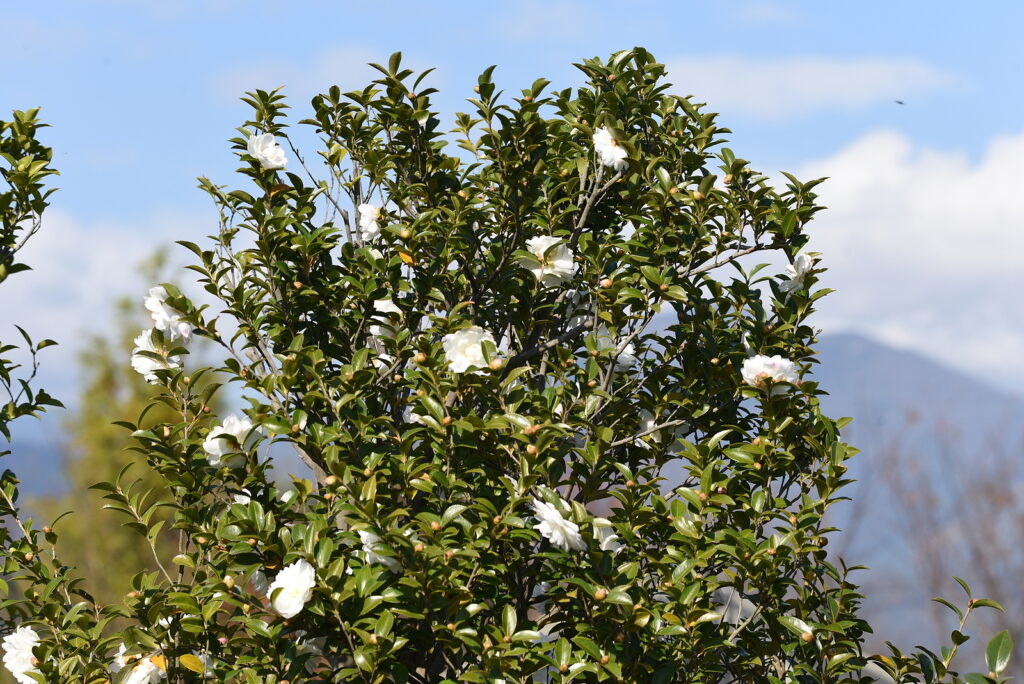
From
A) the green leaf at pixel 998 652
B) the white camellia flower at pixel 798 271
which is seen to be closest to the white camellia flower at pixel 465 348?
the white camellia flower at pixel 798 271

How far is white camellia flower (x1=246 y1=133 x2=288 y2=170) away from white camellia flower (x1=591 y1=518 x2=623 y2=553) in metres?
1.68

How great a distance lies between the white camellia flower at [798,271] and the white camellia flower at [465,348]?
3.91 feet

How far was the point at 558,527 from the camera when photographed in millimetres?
2709

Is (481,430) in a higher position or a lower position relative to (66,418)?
lower

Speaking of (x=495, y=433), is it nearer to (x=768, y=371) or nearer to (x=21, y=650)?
(x=768, y=371)

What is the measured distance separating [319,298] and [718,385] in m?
Answer: 1.45

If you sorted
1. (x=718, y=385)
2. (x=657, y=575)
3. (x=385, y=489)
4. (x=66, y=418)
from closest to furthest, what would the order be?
(x=385, y=489)
(x=657, y=575)
(x=718, y=385)
(x=66, y=418)

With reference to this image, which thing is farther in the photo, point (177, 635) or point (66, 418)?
point (66, 418)

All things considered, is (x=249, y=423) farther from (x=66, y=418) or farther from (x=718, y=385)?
(x=66, y=418)

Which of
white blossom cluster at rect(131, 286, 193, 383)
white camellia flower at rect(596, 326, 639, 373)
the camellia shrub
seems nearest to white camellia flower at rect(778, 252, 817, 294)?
the camellia shrub

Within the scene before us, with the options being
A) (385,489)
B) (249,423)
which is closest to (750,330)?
(385,489)

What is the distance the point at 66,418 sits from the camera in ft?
48.4

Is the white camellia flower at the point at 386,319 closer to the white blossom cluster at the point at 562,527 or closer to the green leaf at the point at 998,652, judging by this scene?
the white blossom cluster at the point at 562,527

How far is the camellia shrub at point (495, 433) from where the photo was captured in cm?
285
